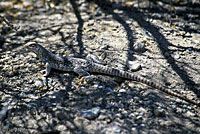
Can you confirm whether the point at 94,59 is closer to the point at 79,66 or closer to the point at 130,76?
the point at 79,66

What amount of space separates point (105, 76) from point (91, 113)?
133cm

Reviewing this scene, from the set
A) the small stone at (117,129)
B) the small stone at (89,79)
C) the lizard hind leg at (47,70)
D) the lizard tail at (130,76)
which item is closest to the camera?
the small stone at (117,129)

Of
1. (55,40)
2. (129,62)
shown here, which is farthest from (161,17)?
(55,40)

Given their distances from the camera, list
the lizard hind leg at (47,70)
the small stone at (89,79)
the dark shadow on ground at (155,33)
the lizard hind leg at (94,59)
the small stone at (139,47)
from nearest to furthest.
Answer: the dark shadow on ground at (155,33) < the small stone at (89,79) < the lizard hind leg at (47,70) < the lizard hind leg at (94,59) < the small stone at (139,47)

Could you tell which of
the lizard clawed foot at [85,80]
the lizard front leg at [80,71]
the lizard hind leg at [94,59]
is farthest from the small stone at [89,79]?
the lizard hind leg at [94,59]

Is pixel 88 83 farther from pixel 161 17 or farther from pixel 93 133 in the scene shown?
pixel 161 17

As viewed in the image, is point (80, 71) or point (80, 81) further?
point (80, 71)

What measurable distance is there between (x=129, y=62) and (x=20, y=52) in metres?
3.15

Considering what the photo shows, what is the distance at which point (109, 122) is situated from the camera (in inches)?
179

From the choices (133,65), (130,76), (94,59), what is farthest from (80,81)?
(133,65)

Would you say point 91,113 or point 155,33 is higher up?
point 155,33

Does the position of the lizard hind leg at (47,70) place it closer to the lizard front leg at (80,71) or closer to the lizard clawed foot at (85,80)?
the lizard front leg at (80,71)

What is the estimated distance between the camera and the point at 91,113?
15.3ft

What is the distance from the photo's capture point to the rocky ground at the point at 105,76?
4625 mm
